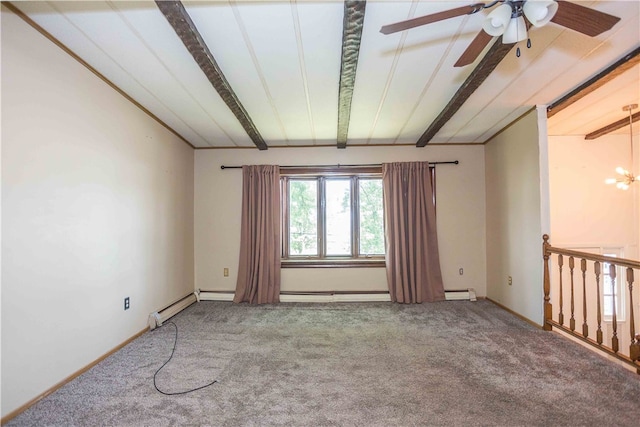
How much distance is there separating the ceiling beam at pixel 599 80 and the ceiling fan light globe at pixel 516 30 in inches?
50.5

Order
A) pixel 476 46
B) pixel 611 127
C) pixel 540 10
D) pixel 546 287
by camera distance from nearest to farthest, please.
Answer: pixel 540 10 → pixel 476 46 → pixel 546 287 → pixel 611 127

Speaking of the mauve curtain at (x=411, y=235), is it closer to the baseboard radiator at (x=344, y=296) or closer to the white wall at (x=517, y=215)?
the baseboard radiator at (x=344, y=296)

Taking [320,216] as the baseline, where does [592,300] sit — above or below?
below

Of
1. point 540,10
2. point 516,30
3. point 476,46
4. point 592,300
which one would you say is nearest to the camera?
point 540,10

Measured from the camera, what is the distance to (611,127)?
3453 mm

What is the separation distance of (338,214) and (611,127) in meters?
3.61

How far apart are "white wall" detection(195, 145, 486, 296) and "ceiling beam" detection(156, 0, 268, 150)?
1483mm

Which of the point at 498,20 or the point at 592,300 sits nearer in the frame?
the point at 498,20

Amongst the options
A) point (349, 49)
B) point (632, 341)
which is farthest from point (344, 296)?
point (349, 49)

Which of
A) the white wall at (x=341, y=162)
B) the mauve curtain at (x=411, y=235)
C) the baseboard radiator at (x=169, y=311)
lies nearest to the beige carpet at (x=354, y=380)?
the baseboard radiator at (x=169, y=311)

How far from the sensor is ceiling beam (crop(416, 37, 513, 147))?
187 centimetres

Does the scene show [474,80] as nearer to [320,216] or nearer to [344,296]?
[320,216]

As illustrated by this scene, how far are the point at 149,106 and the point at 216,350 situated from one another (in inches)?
95.9

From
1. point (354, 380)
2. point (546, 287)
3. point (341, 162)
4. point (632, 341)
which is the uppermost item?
point (341, 162)
